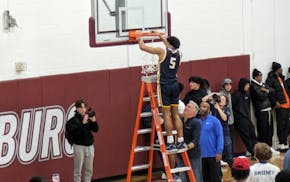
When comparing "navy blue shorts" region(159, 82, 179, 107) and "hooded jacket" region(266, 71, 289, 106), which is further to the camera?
"hooded jacket" region(266, 71, 289, 106)

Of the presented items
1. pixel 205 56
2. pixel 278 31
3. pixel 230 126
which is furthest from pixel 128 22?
pixel 278 31

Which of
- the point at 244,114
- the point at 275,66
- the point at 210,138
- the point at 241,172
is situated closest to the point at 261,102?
the point at 244,114

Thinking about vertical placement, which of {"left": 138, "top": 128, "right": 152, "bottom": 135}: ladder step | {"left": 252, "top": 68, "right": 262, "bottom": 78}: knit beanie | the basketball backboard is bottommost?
{"left": 138, "top": 128, "right": 152, "bottom": 135}: ladder step

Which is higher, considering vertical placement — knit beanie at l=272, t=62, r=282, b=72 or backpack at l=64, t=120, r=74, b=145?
knit beanie at l=272, t=62, r=282, b=72

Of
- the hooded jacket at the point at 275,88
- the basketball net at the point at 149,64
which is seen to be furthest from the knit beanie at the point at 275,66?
the basketball net at the point at 149,64

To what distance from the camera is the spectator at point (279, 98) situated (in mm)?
17234

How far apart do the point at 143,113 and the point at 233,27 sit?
12.7 ft

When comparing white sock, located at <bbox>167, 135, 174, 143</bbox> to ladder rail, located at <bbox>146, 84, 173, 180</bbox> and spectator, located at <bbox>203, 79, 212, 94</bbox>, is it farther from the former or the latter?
spectator, located at <bbox>203, 79, 212, 94</bbox>

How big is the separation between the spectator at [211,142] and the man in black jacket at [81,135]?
2.04m

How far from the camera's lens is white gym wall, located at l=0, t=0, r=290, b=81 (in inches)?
523

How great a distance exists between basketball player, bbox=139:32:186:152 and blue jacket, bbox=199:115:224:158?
530 mm

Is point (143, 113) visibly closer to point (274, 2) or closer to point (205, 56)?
point (205, 56)

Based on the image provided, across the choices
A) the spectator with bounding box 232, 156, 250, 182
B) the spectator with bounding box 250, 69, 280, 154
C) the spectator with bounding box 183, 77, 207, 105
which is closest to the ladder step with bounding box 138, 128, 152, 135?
the spectator with bounding box 183, 77, 207, 105

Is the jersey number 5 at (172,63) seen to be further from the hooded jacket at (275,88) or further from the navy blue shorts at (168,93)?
the hooded jacket at (275,88)
